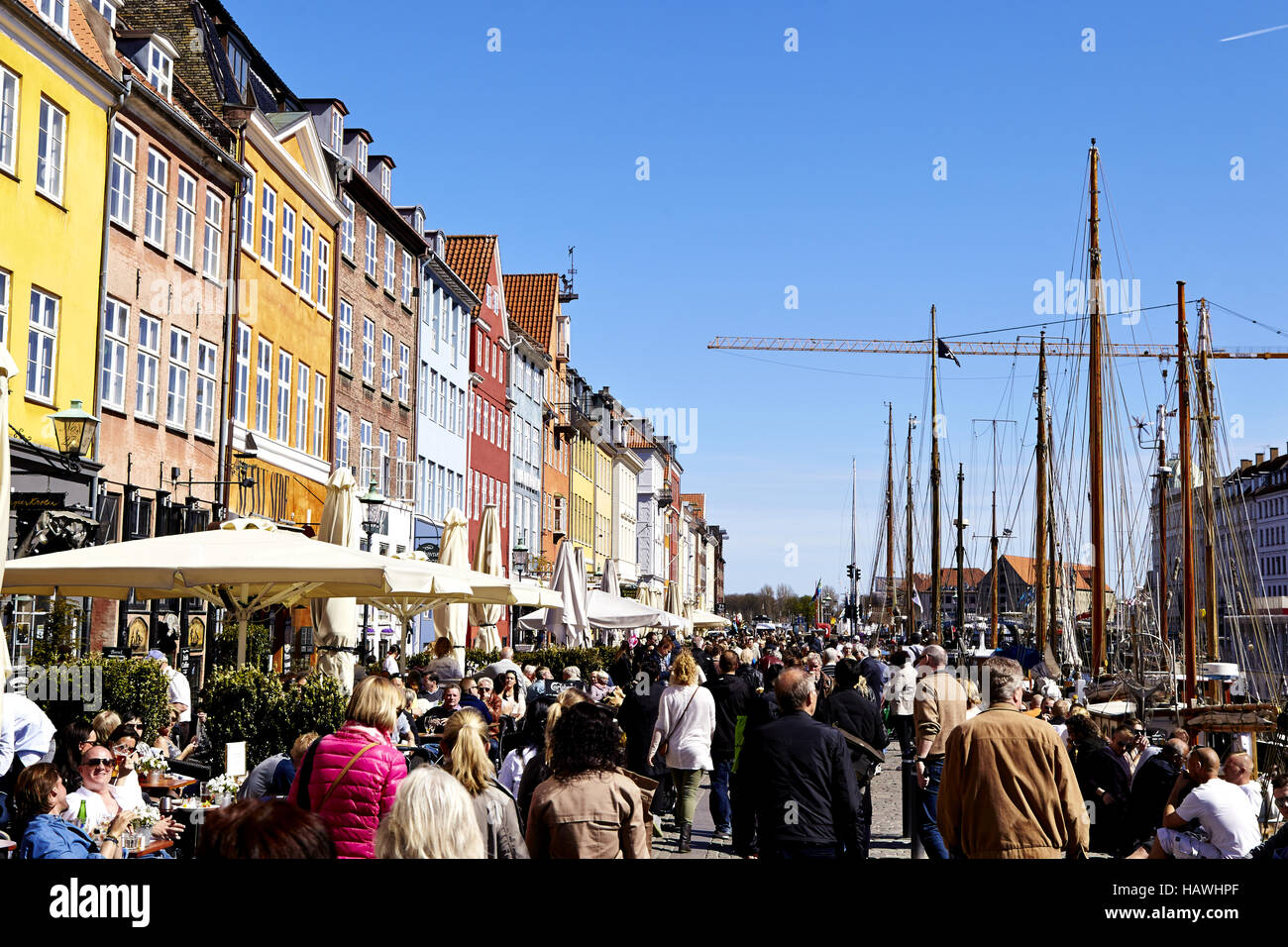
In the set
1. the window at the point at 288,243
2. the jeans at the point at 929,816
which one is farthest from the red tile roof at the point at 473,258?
the jeans at the point at 929,816

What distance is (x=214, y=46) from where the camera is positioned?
2841cm

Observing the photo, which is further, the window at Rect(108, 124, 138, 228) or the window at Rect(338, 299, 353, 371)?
the window at Rect(338, 299, 353, 371)

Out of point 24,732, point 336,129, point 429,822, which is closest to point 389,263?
point 336,129

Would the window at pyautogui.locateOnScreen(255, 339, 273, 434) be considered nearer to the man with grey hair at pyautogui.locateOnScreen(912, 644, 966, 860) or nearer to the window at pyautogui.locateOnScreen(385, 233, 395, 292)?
the window at pyautogui.locateOnScreen(385, 233, 395, 292)

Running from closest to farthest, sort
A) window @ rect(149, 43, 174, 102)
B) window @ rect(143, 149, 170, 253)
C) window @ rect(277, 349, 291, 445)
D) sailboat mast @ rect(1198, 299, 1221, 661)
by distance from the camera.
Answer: window @ rect(143, 149, 170, 253) → window @ rect(149, 43, 174, 102) → window @ rect(277, 349, 291, 445) → sailboat mast @ rect(1198, 299, 1221, 661)

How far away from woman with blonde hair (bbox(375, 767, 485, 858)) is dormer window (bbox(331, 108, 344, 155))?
32960 millimetres

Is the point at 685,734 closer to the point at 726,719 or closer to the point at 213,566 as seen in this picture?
the point at 726,719

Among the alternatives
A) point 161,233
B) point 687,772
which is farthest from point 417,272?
point 687,772

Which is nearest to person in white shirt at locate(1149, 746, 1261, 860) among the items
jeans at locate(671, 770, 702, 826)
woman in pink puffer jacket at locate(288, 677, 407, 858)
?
jeans at locate(671, 770, 702, 826)

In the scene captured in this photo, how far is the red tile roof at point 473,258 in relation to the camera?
167 ft

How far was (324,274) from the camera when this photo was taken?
3397 cm

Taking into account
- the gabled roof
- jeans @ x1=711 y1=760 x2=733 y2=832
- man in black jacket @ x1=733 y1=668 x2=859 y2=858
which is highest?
the gabled roof

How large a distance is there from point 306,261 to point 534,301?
33.7 meters

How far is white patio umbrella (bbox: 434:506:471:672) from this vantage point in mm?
20781
